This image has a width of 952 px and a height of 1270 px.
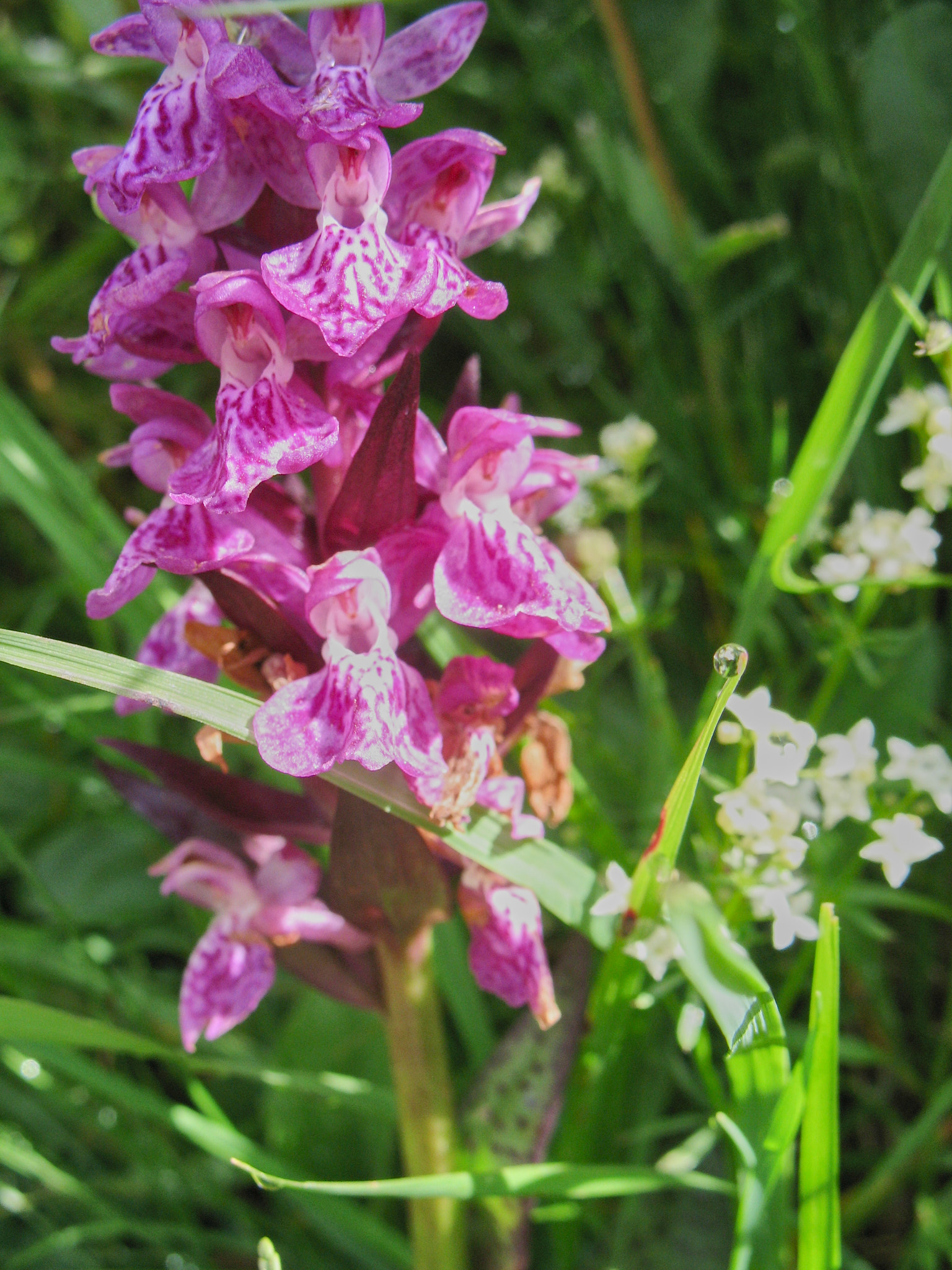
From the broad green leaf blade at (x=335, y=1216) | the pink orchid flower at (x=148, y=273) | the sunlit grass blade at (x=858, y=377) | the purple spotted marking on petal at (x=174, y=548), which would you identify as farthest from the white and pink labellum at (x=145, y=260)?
the broad green leaf blade at (x=335, y=1216)

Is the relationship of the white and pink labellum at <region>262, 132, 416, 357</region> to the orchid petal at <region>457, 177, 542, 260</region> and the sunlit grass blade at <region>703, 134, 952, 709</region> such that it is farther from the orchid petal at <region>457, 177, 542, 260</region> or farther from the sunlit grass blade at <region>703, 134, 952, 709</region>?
the sunlit grass blade at <region>703, 134, 952, 709</region>

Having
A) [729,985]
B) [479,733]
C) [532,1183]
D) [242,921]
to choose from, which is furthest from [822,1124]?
[242,921]

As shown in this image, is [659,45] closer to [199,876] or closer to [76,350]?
[76,350]

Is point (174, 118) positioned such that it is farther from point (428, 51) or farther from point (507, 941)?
point (507, 941)

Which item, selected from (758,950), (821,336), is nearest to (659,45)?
(821,336)

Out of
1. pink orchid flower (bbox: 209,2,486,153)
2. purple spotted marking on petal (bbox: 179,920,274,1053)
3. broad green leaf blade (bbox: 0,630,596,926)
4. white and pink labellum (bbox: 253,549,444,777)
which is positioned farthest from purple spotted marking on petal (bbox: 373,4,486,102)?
purple spotted marking on petal (bbox: 179,920,274,1053)

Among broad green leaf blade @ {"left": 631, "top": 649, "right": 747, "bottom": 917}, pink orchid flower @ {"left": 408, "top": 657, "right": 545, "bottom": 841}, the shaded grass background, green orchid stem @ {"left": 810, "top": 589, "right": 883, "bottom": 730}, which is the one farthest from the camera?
the shaded grass background

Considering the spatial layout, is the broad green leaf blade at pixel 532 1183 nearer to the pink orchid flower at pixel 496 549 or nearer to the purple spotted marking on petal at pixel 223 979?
the purple spotted marking on petal at pixel 223 979
